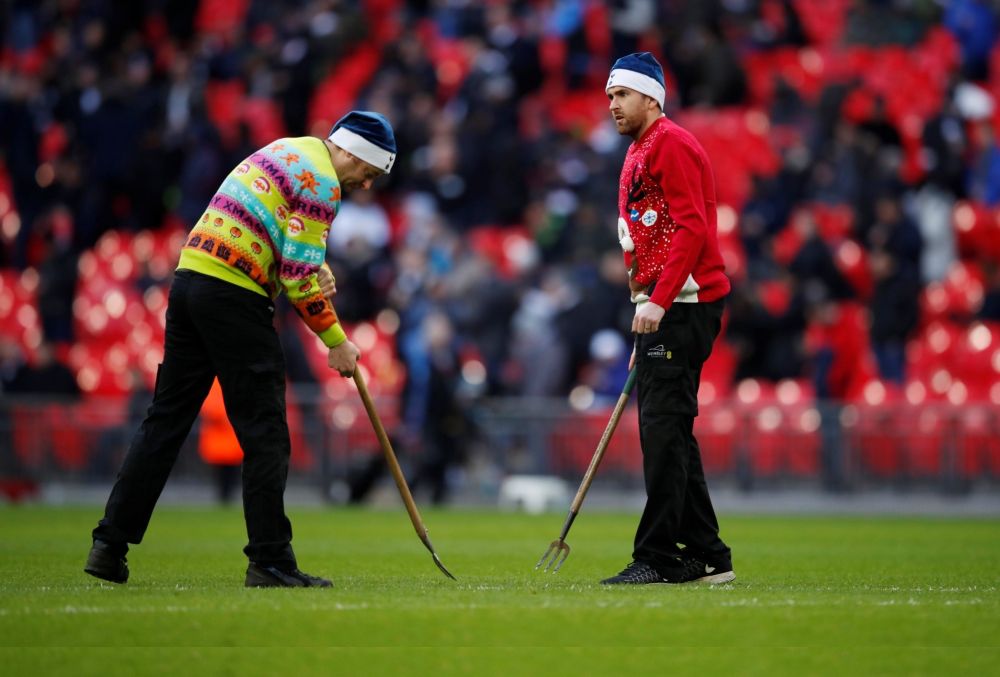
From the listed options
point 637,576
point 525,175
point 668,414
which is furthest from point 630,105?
point 525,175

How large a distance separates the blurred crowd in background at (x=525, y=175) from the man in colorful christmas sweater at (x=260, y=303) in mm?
12521

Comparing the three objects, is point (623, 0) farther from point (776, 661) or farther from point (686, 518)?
point (776, 661)

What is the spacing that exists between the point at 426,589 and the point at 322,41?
19146 mm

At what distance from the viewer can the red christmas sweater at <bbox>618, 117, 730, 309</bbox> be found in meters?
9.09

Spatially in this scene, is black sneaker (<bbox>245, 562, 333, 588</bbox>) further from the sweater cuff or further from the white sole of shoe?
the white sole of shoe

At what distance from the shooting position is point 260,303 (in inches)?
347

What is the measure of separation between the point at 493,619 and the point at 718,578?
239 centimetres

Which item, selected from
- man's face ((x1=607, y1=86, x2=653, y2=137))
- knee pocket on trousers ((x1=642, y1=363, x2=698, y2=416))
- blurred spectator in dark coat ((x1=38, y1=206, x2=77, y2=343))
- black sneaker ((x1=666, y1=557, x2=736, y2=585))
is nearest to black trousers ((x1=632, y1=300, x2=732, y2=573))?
knee pocket on trousers ((x1=642, y1=363, x2=698, y2=416))

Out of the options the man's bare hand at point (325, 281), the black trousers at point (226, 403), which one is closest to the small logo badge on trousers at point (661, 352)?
the man's bare hand at point (325, 281)

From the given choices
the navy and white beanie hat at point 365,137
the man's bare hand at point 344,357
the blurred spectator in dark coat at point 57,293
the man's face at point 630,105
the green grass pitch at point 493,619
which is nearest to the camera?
the green grass pitch at point 493,619

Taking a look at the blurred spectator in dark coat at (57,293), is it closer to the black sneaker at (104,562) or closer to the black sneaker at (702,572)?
the black sneaker at (104,562)

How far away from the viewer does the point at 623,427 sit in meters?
20.8

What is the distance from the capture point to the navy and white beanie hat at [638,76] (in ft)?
30.8

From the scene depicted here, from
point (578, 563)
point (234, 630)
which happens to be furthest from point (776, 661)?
point (578, 563)
